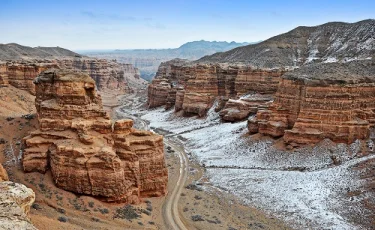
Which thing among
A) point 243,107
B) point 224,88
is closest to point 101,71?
point 224,88

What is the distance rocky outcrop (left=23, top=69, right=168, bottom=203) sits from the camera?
22391 mm

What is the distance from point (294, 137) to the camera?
39688mm

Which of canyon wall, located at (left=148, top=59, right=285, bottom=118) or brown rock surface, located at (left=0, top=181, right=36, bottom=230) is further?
canyon wall, located at (left=148, top=59, right=285, bottom=118)

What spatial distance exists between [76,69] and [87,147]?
250 feet

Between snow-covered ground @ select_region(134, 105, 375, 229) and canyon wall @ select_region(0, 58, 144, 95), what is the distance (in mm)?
27756

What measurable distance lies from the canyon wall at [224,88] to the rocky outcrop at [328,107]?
1349cm

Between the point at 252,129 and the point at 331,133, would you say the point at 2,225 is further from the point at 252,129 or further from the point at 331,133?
the point at 252,129

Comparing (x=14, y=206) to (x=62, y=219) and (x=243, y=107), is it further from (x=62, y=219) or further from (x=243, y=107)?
(x=243, y=107)

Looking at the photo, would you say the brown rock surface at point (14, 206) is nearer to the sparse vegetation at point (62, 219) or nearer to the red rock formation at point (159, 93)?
the sparse vegetation at point (62, 219)

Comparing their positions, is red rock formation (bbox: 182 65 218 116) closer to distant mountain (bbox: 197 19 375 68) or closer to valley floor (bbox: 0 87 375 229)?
distant mountain (bbox: 197 19 375 68)

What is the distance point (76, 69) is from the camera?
309 ft

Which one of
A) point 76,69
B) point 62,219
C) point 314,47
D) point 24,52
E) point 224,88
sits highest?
point 314,47

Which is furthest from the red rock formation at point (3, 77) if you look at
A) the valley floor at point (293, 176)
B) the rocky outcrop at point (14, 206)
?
the rocky outcrop at point (14, 206)

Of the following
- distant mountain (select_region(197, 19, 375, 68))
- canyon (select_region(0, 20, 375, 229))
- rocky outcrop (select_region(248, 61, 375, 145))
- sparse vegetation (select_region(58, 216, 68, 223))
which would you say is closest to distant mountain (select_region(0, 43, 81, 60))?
canyon (select_region(0, 20, 375, 229))
